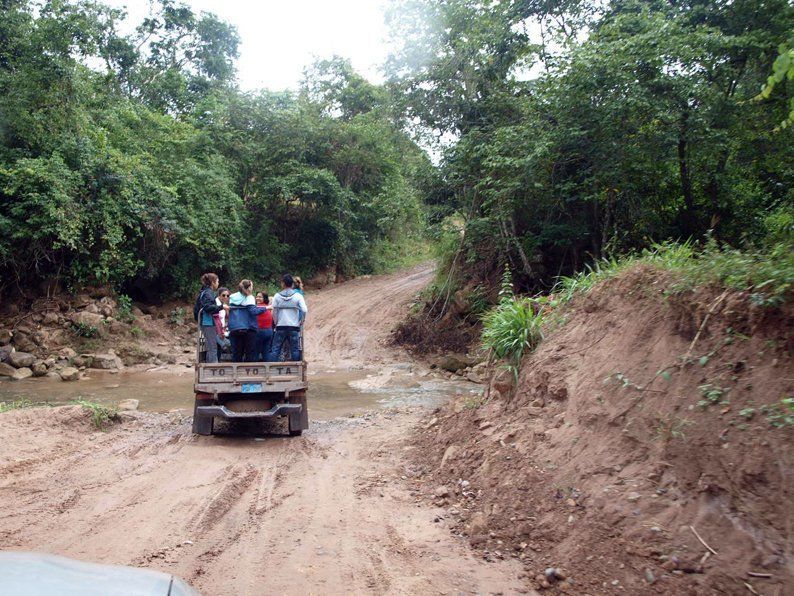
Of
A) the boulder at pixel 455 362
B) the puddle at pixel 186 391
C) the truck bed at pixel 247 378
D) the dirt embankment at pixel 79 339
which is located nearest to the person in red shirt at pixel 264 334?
the truck bed at pixel 247 378

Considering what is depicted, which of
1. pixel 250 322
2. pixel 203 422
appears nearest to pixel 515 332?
pixel 250 322

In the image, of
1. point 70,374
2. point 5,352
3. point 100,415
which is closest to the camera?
point 100,415

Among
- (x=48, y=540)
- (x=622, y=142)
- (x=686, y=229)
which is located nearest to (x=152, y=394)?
(x=48, y=540)

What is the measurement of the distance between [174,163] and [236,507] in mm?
21279

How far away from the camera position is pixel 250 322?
32.8 feet

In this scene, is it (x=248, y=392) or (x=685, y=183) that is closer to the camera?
(x=248, y=392)

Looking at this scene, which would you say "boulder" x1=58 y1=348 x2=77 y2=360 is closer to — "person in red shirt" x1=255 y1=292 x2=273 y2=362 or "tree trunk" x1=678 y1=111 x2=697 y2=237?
→ "person in red shirt" x1=255 y1=292 x2=273 y2=362

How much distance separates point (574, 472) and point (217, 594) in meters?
3.18

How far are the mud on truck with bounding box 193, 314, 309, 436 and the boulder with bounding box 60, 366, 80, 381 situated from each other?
10022 millimetres

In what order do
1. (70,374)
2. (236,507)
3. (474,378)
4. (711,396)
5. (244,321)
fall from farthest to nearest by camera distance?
(70,374) < (474,378) < (244,321) < (236,507) < (711,396)

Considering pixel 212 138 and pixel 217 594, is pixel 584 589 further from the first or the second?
pixel 212 138

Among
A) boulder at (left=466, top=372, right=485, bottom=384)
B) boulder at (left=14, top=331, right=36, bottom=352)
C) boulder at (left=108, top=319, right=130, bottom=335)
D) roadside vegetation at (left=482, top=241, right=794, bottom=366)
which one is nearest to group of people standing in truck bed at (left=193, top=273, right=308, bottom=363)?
roadside vegetation at (left=482, top=241, right=794, bottom=366)

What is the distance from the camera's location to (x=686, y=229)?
50.9 ft

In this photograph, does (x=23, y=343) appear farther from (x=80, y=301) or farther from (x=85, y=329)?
(x=80, y=301)
